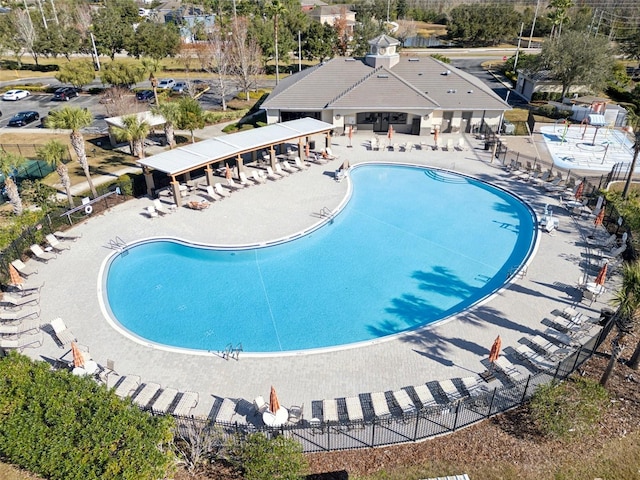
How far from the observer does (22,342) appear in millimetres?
17188

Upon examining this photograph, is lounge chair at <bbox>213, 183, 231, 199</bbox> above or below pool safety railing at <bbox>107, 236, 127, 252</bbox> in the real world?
above

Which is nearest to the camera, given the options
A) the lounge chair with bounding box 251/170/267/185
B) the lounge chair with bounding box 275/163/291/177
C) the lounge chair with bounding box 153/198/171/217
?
the lounge chair with bounding box 153/198/171/217

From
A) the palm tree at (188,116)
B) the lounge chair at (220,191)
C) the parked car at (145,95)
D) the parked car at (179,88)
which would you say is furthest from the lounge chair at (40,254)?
the parked car at (179,88)

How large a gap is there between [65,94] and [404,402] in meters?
54.5

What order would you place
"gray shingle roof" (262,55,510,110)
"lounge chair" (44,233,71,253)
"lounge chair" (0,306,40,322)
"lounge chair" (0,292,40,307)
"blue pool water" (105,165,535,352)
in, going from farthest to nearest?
"gray shingle roof" (262,55,510,110)
"lounge chair" (44,233,71,253)
"lounge chair" (0,292,40,307)
"blue pool water" (105,165,535,352)
"lounge chair" (0,306,40,322)

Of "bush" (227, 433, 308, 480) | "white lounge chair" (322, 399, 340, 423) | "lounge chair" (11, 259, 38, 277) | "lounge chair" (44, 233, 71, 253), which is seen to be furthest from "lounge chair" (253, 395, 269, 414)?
"lounge chair" (44, 233, 71, 253)

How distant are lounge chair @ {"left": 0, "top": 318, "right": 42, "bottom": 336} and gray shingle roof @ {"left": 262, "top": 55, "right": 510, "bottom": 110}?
26.6 metres

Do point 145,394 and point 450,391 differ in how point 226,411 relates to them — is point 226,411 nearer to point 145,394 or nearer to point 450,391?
point 145,394

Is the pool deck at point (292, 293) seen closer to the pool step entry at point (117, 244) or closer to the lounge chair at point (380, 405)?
the pool step entry at point (117, 244)

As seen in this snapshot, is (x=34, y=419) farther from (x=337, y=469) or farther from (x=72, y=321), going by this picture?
(x=337, y=469)

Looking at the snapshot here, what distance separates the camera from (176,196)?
26.9 metres

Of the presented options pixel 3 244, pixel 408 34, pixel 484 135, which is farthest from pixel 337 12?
pixel 3 244

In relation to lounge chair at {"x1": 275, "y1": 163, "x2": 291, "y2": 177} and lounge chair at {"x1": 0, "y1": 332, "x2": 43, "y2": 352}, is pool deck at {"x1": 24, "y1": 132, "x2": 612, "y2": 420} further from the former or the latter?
lounge chair at {"x1": 275, "y1": 163, "x2": 291, "y2": 177}

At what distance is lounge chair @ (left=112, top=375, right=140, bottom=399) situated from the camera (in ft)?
47.5
